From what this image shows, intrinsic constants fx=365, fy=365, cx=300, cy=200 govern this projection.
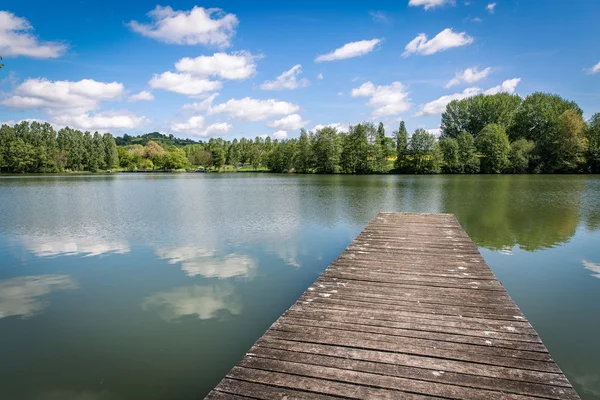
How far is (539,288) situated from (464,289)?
325cm

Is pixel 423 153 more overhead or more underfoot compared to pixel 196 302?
more overhead

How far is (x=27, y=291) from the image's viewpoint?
Result: 27.6ft

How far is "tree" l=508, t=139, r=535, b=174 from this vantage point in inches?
2537

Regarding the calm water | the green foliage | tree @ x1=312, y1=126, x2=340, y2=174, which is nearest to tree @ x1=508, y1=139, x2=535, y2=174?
the green foliage

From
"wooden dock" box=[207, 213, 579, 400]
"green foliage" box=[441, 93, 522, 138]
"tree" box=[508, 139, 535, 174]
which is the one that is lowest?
"wooden dock" box=[207, 213, 579, 400]

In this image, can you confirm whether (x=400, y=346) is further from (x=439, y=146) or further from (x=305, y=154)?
(x=305, y=154)

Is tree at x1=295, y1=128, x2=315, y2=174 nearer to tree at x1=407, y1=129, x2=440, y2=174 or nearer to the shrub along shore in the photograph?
the shrub along shore

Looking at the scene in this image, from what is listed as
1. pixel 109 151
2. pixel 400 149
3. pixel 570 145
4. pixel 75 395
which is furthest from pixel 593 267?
pixel 109 151

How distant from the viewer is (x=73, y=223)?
17.5 metres

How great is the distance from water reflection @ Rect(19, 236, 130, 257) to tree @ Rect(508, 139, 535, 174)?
68.9 metres

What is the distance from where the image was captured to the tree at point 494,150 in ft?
218

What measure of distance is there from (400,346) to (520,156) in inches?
2813

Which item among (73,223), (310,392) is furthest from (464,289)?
(73,223)

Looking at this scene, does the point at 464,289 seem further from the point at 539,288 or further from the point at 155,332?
the point at 155,332
